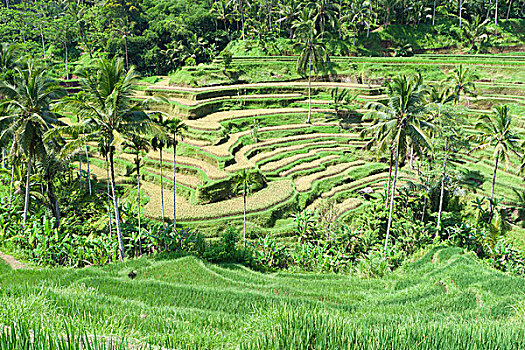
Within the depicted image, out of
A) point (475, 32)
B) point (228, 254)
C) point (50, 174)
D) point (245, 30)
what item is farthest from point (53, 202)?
point (475, 32)

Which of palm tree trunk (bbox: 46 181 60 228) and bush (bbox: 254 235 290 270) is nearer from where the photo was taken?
bush (bbox: 254 235 290 270)

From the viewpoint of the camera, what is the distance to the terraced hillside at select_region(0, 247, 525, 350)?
4918 mm

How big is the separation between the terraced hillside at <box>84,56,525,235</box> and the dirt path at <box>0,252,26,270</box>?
23.7ft

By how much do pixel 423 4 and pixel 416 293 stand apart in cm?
5903

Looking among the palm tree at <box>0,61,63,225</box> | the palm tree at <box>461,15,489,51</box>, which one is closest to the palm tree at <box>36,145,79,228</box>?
the palm tree at <box>0,61,63,225</box>

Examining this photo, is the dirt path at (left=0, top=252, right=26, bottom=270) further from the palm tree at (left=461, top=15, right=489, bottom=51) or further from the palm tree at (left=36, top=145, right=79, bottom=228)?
the palm tree at (left=461, top=15, right=489, bottom=51)

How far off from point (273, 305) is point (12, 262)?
42.5ft

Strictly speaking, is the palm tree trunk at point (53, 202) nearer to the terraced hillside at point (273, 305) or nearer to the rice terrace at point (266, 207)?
the rice terrace at point (266, 207)

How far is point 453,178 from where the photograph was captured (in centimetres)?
2225

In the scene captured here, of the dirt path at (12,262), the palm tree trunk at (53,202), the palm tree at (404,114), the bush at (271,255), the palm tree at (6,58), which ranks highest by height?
the palm tree at (6,58)

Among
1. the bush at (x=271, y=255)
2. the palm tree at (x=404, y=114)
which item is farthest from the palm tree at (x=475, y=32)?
the bush at (x=271, y=255)

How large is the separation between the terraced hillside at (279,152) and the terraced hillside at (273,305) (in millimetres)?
7352

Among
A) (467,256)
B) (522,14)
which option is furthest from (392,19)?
(467,256)

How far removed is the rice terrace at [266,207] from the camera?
612 centimetres
